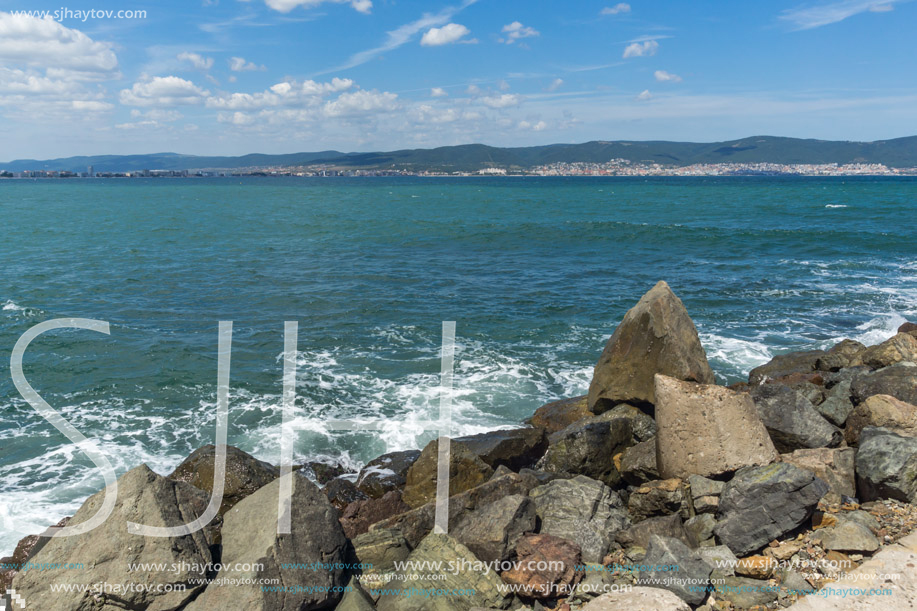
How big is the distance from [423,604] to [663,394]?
4.56 metres

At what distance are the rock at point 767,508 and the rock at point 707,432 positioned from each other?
2.97ft

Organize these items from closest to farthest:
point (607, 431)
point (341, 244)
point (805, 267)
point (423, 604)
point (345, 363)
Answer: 1. point (423, 604)
2. point (607, 431)
3. point (345, 363)
4. point (805, 267)
5. point (341, 244)

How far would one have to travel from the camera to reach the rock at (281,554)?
614cm

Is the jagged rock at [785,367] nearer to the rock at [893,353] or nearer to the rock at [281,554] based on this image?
the rock at [893,353]

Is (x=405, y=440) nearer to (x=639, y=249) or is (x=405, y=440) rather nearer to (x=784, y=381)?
(x=784, y=381)

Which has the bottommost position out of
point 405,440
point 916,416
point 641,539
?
point 405,440

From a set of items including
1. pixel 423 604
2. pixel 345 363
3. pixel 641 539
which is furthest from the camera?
pixel 345 363

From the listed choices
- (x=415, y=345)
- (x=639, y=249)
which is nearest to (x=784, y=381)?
(x=415, y=345)

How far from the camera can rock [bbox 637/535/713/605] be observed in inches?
245

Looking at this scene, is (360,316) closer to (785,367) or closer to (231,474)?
(231,474)

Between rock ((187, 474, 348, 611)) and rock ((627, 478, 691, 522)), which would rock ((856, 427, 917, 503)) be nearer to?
rock ((627, 478, 691, 522))

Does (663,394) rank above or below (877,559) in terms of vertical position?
above

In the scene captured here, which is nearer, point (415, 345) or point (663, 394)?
point (663, 394)

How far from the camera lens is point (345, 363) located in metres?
18.0
